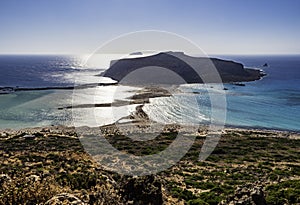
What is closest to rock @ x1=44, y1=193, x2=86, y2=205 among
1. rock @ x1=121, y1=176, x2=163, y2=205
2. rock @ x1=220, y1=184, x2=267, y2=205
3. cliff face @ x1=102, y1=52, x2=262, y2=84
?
rock @ x1=121, y1=176, x2=163, y2=205

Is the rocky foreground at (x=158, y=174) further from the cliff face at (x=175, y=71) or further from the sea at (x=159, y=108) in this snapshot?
the cliff face at (x=175, y=71)

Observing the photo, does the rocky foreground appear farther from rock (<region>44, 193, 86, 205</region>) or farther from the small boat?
the small boat

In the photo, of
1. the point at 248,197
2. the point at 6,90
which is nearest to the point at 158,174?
the point at 248,197

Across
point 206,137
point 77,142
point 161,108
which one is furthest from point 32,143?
point 161,108

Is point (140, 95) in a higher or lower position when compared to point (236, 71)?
lower

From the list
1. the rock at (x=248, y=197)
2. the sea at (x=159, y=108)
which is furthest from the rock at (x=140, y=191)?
the sea at (x=159, y=108)

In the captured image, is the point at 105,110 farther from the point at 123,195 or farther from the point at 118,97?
the point at 123,195
